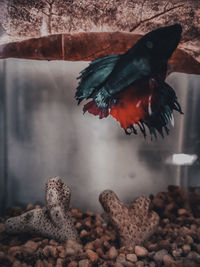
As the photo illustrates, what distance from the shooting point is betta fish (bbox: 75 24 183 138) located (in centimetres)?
107

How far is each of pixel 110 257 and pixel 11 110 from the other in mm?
1069

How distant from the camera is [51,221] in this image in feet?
4.02

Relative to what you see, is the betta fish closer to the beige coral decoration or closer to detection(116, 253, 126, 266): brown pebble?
the beige coral decoration

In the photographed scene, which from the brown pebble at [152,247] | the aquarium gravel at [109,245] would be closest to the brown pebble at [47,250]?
the aquarium gravel at [109,245]

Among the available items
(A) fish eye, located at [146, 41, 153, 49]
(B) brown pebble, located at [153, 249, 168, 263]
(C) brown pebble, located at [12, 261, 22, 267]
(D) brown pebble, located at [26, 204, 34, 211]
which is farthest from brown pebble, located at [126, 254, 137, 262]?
(A) fish eye, located at [146, 41, 153, 49]

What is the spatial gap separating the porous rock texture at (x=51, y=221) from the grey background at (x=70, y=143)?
0.20m

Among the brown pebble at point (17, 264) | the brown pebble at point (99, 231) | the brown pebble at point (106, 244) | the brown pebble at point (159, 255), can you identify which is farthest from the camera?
the brown pebble at point (99, 231)

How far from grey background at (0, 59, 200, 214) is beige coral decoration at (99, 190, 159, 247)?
22cm

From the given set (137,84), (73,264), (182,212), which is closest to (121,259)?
(73,264)

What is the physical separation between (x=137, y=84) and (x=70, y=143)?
2.09 ft

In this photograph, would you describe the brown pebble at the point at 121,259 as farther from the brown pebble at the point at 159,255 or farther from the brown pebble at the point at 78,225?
the brown pebble at the point at 78,225

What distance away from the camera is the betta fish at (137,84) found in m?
1.07

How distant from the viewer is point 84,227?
135 centimetres

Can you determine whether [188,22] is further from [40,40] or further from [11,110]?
[11,110]
